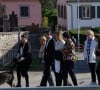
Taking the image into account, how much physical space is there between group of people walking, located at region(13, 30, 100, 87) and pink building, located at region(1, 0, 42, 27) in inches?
2001

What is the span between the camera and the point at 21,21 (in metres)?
72.0

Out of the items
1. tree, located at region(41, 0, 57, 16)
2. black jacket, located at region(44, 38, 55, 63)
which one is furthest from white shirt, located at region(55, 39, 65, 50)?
tree, located at region(41, 0, 57, 16)

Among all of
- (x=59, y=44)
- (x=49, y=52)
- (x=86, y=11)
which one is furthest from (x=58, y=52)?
(x=86, y=11)

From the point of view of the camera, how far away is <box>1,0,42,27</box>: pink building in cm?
7156

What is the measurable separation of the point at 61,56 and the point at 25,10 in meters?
54.2

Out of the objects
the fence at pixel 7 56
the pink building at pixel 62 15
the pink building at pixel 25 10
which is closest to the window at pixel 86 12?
the pink building at pixel 62 15

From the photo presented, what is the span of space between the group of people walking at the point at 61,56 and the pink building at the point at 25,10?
50.8 metres

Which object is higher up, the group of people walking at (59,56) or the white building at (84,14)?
the group of people walking at (59,56)

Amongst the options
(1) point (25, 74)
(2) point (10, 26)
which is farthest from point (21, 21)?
(1) point (25, 74)

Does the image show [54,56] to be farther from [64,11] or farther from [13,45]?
[64,11]

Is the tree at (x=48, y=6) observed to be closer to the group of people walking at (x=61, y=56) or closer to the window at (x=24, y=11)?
the window at (x=24, y=11)

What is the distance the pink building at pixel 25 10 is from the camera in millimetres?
71562

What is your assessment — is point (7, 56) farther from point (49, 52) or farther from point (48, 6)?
point (48, 6)

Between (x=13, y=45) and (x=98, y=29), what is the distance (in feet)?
79.8
